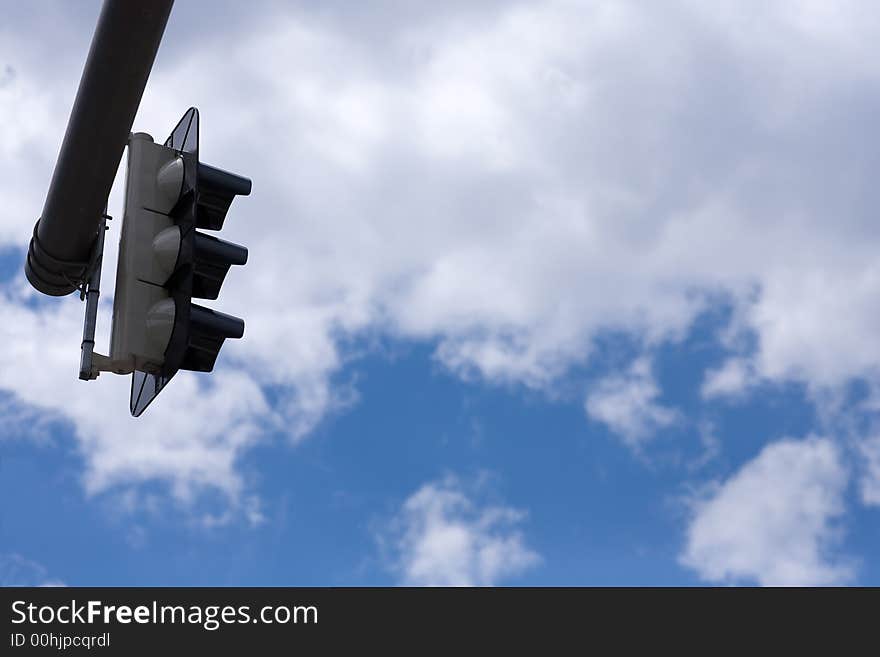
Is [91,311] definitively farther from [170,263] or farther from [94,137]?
[94,137]

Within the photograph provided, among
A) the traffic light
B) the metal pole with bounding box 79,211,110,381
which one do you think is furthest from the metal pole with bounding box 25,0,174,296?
the traffic light

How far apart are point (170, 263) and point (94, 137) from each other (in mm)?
633

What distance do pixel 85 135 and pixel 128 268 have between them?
0.65 meters

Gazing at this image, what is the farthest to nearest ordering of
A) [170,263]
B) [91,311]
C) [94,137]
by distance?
1. [91,311]
2. [170,263]
3. [94,137]

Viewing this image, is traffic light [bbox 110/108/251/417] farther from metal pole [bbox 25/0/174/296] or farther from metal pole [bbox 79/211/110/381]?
metal pole [bbox 25/0/174/296]

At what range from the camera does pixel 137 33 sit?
3766mm

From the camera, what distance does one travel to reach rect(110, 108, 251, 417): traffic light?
14.3ft

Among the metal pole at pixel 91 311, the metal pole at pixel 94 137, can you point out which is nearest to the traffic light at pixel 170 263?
the metal pole at pixel 91 311

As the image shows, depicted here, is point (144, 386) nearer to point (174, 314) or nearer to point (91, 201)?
point (174, 314)

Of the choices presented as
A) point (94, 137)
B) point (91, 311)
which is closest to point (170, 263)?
point (91, 311)

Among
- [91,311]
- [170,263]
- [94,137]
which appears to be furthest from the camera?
[91,311]

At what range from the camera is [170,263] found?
4.56 m

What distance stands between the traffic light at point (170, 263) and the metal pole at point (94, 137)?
25 cm
